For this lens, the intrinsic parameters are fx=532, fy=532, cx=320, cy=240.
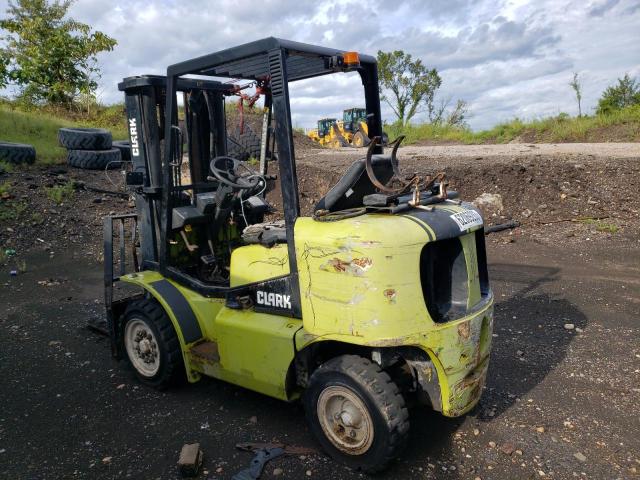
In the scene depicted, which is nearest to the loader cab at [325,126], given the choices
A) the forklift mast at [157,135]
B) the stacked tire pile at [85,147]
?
the stacked tire pile at [85,147]

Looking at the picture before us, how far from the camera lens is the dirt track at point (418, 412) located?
131 inches

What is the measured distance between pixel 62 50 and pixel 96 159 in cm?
1033

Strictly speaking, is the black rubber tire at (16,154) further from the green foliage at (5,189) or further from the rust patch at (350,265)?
the rust patch at (350,265)

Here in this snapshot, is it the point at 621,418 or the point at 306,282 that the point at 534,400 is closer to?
the point at 621,418

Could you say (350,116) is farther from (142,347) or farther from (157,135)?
(142,347)

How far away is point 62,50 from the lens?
65.7ft

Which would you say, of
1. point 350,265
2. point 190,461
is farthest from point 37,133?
point 350,265

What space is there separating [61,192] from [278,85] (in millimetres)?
8970

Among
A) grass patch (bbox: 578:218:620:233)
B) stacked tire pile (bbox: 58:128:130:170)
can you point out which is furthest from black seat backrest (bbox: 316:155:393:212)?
stacked tire pile (bbox: 58:128:130:170)

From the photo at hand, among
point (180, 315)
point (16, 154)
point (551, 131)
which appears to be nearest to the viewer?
point (180, 315)

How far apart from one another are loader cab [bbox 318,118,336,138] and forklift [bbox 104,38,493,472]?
2255 centimetres

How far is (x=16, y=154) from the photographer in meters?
11.9

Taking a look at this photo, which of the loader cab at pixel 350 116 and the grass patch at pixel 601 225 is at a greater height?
the loader cab at pixel 350 116

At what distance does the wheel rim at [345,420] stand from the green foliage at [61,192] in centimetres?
899
